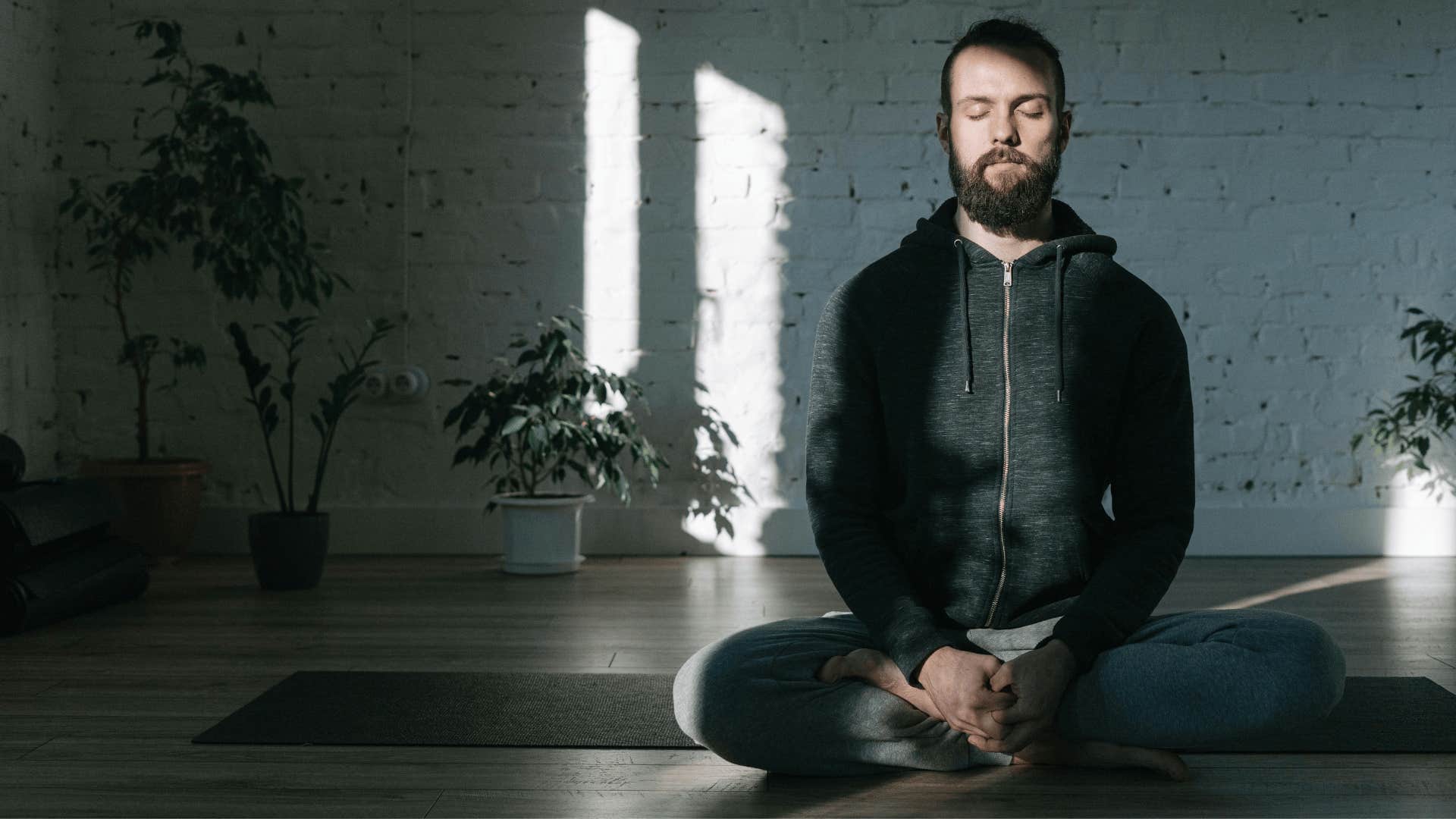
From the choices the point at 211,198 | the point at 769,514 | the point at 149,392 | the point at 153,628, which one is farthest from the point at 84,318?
the point at 769,514

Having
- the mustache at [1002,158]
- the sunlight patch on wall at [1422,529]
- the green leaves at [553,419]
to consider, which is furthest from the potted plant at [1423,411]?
the mustache at [1002,158]

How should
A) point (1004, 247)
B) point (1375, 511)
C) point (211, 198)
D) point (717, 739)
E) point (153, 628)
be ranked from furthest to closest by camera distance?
point (1375, 511)
point (211, 198)
point (153, 628)
point (1004, 247)
point (717, 739)

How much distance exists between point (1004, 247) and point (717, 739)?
84 centimetres

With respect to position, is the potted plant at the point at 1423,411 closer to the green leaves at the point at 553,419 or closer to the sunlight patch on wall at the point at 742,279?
the sunlight patch on wall at the point at 742,279

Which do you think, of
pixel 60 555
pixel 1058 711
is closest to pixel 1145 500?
pixel 1058 711

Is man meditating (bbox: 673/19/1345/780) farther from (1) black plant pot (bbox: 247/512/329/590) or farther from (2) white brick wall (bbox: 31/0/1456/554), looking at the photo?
(2) white brick wall (bbox: 31/0/1456/554)

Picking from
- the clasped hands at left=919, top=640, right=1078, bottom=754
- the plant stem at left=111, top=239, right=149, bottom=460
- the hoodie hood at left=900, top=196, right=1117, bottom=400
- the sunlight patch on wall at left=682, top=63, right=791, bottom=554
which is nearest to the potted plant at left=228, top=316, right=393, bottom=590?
the plant stem at left=111, top=239, right=149, bottom=460

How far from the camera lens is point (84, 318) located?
438 cm

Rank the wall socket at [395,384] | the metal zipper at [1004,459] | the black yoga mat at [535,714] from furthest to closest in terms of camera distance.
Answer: the wall socket at [395,384]
the black yoga mat at [535,714]
the metal zipper at [1004,459]

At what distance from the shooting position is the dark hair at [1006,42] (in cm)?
188

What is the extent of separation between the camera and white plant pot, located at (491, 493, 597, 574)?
396cm

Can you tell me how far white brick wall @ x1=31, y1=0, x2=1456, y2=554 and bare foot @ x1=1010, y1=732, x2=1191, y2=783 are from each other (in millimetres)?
2487

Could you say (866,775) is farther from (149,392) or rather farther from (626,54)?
(149,392)

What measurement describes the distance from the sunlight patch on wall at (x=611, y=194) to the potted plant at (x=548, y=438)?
262 mm
